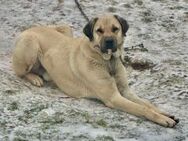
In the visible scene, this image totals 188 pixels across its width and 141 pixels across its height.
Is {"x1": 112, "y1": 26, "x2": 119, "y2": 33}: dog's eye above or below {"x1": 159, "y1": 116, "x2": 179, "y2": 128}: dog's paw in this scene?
above

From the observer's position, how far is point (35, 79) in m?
7.63

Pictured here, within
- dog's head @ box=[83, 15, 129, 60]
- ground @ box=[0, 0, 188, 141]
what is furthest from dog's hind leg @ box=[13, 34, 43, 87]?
dog's head @ box=[83, 15, 129, 60]

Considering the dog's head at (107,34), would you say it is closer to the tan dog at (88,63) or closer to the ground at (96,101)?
the tan dog at (88,63)

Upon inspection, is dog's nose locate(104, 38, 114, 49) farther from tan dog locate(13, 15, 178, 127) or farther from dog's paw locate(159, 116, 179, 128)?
dog's paw locate(159, 116, 179, 128)

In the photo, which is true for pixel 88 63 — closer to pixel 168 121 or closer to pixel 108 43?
pixel 108 43

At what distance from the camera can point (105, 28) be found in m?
6.86

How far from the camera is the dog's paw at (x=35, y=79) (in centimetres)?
756

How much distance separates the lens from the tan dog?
6.80 metres

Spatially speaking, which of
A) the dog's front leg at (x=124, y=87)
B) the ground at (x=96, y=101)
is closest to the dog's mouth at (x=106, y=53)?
the dog's front leg at (x=124, y=87)

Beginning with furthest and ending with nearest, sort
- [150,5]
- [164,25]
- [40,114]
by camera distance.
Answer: [150,5] < [164,25] < [40,114]

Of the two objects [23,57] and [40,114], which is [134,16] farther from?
[40,114]

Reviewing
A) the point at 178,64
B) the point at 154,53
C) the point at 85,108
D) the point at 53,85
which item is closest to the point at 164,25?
the point at 154,53

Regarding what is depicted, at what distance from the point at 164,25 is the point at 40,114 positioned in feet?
14.1

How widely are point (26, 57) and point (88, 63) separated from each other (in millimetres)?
1089
